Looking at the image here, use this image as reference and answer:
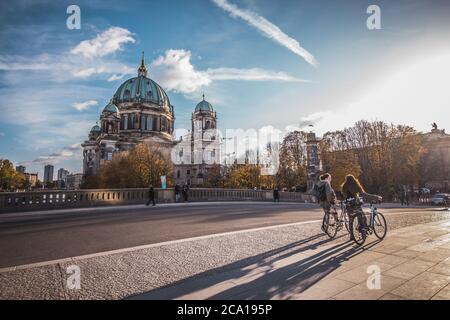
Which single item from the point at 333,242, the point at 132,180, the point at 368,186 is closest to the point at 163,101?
the point at 132,180

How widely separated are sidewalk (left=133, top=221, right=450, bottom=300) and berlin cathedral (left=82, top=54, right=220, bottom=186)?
75.1 meters

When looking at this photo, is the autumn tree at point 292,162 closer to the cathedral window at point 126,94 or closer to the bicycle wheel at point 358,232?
the bicycle wheel at point 358,232

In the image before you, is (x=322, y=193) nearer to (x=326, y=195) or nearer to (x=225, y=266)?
(x=326, y=195)

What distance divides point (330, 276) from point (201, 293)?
2092 mm

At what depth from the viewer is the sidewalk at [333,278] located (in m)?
3.39

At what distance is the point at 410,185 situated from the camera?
47031 mm

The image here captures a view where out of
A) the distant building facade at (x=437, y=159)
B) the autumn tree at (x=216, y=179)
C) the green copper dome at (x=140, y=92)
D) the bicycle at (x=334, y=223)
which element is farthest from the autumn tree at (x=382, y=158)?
the green copper dome at (x=140, y=92)

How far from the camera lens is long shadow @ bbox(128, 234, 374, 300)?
11.4 ft

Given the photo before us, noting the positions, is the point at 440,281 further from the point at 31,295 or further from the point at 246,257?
the point at 31,295

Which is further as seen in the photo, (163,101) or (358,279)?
(163,101)

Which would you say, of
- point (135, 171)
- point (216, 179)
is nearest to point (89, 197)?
point (135, 171)

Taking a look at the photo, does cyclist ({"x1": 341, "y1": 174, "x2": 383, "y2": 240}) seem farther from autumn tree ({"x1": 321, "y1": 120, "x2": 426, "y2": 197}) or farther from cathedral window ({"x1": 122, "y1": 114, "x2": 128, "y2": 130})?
cathedral window ({"x1": 122, "y1": 114, "x2": 128, "y2": 130})

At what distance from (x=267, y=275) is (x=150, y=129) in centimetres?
8932
